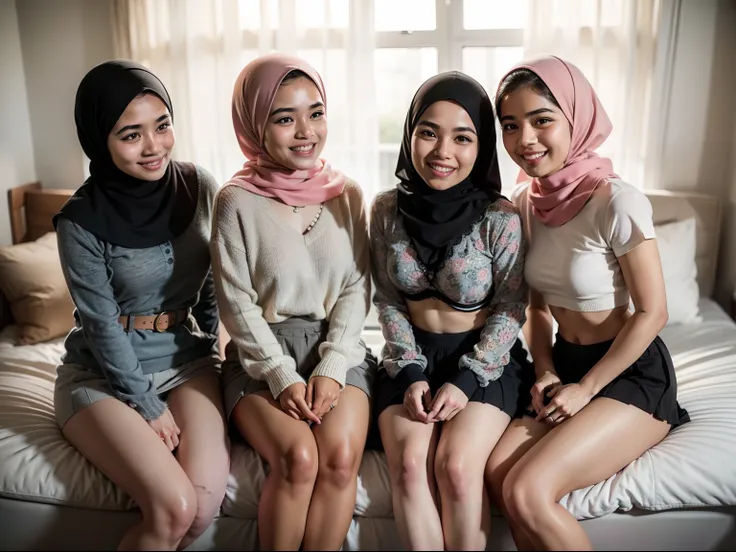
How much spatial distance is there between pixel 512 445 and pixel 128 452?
88 cm

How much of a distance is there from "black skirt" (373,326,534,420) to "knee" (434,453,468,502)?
188mm

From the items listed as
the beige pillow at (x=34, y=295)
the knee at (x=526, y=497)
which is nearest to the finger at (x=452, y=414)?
the knee at (x=526, y=497)

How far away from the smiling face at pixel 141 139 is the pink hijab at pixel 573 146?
865 millimetres

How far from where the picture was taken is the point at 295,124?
1680mm

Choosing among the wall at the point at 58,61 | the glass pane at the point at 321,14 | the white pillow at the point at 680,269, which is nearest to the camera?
the white pillow at the point at 680,269

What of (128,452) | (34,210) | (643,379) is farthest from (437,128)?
(34,210)

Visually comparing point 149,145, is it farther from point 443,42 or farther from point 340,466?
point 443,42

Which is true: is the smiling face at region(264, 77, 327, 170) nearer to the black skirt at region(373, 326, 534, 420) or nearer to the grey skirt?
the grey skirt

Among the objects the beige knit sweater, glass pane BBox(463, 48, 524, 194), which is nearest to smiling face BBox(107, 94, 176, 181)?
the beige knit sweater

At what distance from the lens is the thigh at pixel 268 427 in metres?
1.56

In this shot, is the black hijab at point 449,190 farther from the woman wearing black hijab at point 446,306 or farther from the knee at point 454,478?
the knee at point 454,478

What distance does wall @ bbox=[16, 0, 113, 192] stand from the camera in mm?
2732

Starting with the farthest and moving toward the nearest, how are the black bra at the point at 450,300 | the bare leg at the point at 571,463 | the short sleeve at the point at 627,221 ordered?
the black bra at the point at 450,300 < the short sleeve at the point at 627,221 < the bare leg at the point at 571,463

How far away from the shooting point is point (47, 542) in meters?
1.63
